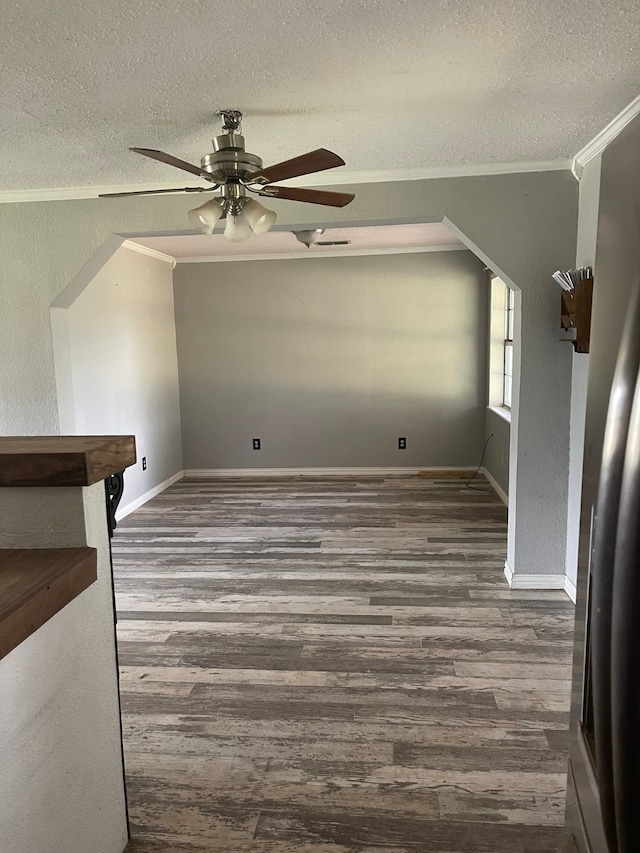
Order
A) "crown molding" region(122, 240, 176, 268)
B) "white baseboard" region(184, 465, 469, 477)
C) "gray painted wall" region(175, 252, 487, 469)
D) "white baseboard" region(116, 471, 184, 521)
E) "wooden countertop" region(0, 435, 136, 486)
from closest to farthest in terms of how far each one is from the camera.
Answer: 1. "wooden countertop" region(0, 435, 136, 486)
2. "white baseboard" region(116, 471, 184, 521)
3. "crown molding" region(122, 240, 176, 268)
4. "gray painted wall" region(175, 252, 487, 469)
5. "white baseboard" region(184, 465, 469, 477)

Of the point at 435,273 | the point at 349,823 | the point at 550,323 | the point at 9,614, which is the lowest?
the point at 349,823

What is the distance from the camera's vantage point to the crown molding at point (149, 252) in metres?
5.29

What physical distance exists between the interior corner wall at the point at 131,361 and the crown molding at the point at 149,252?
0.16ft

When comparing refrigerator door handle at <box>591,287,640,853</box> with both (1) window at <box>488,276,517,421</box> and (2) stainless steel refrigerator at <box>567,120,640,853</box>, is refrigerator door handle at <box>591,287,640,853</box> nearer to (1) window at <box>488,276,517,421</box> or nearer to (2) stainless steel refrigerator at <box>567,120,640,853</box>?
(2) stainless steel refrigerator at <box>567,120,640,853</box>

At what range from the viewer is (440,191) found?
3.35m

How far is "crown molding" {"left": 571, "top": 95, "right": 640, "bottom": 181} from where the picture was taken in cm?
244

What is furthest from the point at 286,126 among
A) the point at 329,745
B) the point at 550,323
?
the point at 329,745

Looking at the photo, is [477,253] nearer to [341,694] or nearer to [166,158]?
[166,158]

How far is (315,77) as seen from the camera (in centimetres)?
215

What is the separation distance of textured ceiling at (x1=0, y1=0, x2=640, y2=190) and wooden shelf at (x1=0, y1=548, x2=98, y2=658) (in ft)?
4.76

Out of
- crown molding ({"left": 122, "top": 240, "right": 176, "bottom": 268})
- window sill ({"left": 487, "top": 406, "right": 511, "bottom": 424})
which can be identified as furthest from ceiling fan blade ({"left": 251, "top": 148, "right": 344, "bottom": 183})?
window sill ({"left": 487, "top": 406, "right": 511, "bottom": 424})

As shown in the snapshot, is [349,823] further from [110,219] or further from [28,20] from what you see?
[110,219]

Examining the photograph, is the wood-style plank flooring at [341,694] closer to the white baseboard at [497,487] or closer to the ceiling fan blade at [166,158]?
the white baseboard at [497,487]

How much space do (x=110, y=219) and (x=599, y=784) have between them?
3679mm
